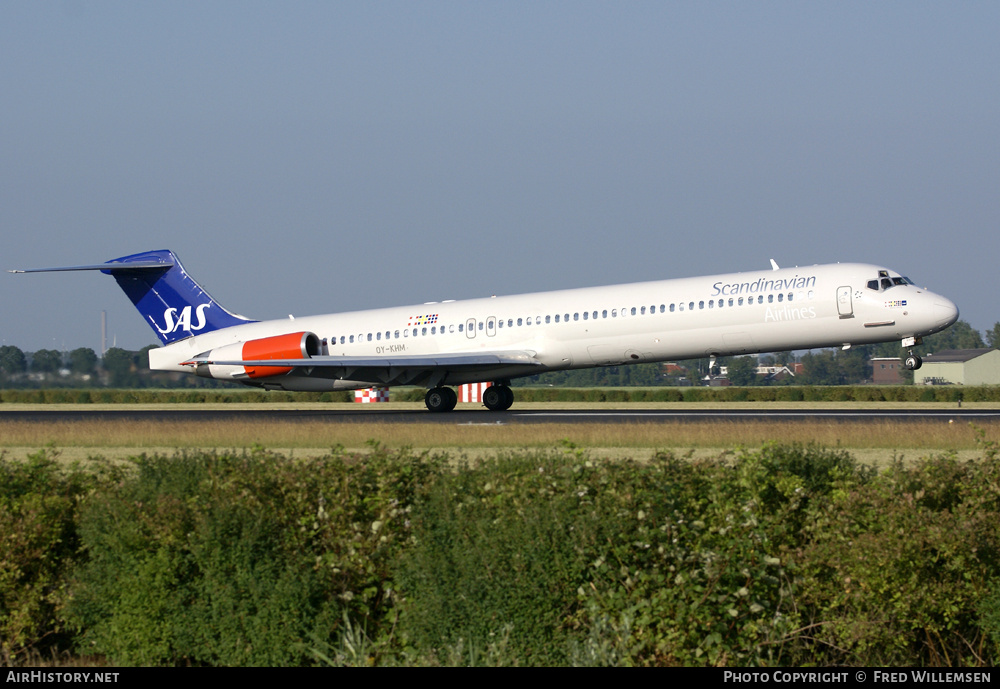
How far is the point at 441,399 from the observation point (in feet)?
107

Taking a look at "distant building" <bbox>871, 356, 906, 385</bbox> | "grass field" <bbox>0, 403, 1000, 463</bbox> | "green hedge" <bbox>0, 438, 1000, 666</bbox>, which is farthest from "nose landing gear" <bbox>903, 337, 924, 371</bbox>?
"distant building" <bbox>871, 356, 906, 385</bbox>

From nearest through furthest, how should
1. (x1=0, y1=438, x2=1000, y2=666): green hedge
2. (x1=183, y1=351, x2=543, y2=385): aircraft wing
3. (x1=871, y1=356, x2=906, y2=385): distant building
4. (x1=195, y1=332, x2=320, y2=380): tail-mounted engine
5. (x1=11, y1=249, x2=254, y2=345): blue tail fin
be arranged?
(x1=0, y1=438, x2=1000, y2=666): green hedge
(x1=183, y1=351, x2=543, y2=385): aircraft wing
(x1=195, y1=332, x2=320, y2=380): tail-mounted engine
(x1=11, y1=249, x2=254, y2=345): blue tail fin
(x1=871, y1=356, x2=906, y2=385): distant building

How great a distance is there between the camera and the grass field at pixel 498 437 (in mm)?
19891

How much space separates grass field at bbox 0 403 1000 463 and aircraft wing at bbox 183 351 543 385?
201 inches

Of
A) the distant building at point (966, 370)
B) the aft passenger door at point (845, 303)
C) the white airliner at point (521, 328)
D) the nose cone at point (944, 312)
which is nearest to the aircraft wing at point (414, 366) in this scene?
the white airliner at point (521, 328)

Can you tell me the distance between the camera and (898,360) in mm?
116625

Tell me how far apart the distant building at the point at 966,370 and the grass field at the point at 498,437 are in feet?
247

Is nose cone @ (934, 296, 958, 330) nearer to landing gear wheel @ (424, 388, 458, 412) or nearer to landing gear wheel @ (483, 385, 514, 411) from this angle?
landing gear wheel @ (483, 385, 514, 411)

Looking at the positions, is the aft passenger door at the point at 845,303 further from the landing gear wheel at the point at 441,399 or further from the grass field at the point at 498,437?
the landing gear wheel at the point at 441,399

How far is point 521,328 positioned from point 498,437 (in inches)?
360

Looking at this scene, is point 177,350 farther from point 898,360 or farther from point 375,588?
point 898,360

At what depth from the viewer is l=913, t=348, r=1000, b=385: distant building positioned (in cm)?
9231
